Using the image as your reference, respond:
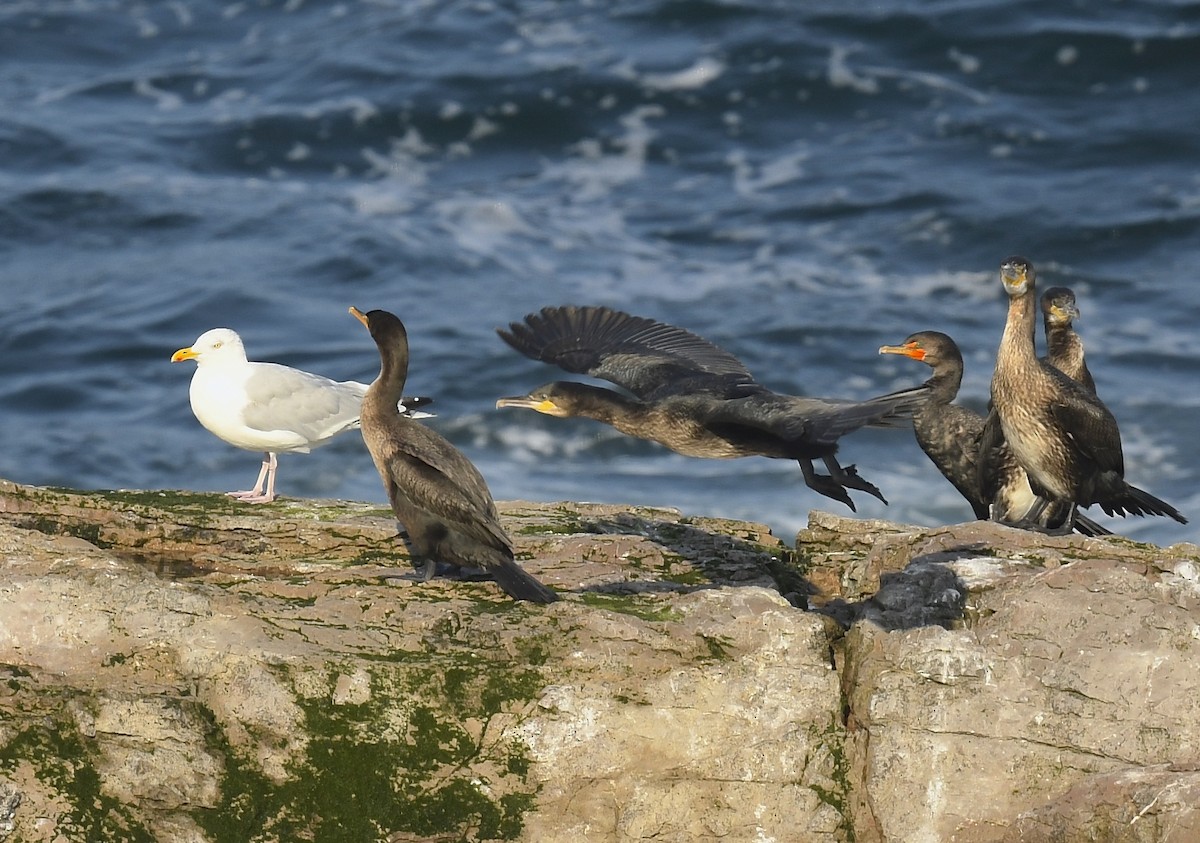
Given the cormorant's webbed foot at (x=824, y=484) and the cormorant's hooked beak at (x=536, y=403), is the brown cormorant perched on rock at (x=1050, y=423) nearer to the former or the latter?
the cormorant's webbed foot at (x=824, y=484)

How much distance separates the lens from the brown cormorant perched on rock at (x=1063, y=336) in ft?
31.4

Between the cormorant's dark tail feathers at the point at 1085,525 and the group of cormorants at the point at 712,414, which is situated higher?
the group of cormorants at the point at 712,414

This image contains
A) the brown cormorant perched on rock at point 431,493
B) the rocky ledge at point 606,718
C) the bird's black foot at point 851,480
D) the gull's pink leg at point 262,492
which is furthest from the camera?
the bird's black foot at point 851,480

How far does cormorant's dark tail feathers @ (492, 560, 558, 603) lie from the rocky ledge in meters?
0.24

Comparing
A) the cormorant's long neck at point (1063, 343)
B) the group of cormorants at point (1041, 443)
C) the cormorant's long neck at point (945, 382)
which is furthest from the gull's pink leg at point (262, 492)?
the cormorant's long neck at point (1063, 343)

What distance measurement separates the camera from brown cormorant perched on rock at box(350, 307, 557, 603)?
6.84 m

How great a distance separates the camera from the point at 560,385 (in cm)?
956

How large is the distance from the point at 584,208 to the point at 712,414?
1335 centimetres

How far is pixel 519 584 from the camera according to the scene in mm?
6641

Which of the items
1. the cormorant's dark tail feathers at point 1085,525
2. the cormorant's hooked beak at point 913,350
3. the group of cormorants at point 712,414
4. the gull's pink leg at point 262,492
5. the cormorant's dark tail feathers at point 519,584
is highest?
the cormorant's hooked beak at point 913,350

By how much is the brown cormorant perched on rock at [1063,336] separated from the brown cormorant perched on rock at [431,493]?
3991 millimetres

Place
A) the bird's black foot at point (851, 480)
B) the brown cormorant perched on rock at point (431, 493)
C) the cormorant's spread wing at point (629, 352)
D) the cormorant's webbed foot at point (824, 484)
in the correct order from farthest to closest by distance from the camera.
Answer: the cormorant's spread wing at point (629, 352), the cormorant's webbed foot at point (824, 484), the bird's black foot at point (851, 480), the brown cormorant perched on rock at point (431, 493)

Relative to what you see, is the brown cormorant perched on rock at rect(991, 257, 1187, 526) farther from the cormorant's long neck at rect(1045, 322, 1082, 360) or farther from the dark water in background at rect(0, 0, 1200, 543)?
the dark water in background at rect(0, 0, 1200, 543)

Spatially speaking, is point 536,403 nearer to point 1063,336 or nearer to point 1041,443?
point 1041,443
